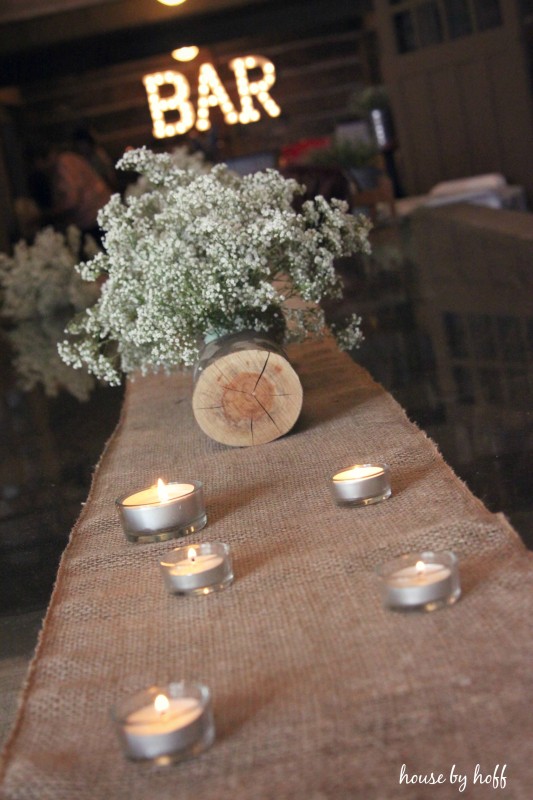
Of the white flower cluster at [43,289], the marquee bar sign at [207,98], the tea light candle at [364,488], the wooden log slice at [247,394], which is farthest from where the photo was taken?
the marquee bar sign at [207,98]

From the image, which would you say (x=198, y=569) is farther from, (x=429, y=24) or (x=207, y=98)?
(x=207, y=98)

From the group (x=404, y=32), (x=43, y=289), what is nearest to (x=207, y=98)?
(x=404, y=32)

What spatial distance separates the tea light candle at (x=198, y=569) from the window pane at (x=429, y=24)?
850 centimetres

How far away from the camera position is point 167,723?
1.03m

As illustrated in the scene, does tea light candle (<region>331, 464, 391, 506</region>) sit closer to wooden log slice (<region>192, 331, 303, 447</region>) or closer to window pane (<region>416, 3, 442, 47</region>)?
wooden log slice (<region>192, 331, 303, 447</region>)

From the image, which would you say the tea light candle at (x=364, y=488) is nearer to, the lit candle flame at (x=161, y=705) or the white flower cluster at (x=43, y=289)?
the lit candle flame at (x=161, y=705)

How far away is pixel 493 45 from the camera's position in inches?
354

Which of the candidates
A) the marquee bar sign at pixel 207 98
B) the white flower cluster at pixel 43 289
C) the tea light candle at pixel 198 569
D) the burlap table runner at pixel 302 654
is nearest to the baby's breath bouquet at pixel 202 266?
the burlap table runner at pixel 302 654

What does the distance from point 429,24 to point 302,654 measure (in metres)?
8.84

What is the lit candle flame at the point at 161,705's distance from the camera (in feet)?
3.40

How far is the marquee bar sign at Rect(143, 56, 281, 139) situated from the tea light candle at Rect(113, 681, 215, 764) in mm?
9666

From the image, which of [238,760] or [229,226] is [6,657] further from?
[229,226]

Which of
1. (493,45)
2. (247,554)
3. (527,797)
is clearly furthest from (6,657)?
(493,45)

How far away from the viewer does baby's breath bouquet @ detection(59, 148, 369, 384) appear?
2.45 meters
